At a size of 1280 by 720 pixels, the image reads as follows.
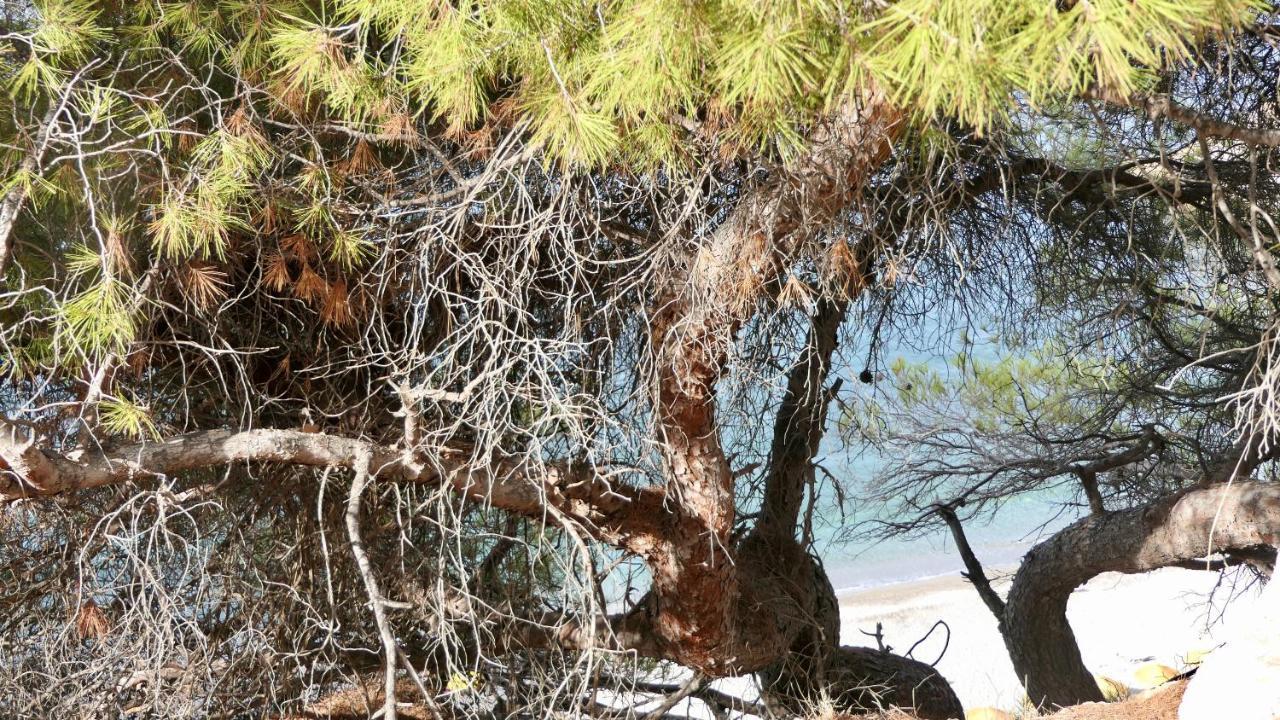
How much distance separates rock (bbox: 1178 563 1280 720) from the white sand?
5.41 meters

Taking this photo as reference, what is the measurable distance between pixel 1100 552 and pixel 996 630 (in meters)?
7.09

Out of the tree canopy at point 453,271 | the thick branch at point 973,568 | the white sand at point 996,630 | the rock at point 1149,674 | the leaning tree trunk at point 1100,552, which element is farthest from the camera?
the white sand at point 996,630

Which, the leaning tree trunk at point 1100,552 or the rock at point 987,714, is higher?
the leaning tree trunk at point 1100,552

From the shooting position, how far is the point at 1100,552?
4770 millimetres

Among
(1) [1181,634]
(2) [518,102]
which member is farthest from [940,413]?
(1) [1181,634]

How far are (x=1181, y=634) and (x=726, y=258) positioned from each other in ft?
31.8

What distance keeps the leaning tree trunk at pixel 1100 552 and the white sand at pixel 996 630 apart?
101 inches

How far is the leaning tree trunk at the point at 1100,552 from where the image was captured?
152 inches

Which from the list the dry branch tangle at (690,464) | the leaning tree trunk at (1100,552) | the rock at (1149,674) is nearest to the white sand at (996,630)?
the rock at (1149,674)

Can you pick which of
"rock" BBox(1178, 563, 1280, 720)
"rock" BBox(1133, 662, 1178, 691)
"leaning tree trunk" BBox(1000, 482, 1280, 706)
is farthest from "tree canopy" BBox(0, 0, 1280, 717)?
"rock" BBox(1133, 662, 1178, 691)

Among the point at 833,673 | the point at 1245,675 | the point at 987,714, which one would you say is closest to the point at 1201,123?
the point at 1245,675

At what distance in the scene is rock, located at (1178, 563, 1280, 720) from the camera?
2814mm

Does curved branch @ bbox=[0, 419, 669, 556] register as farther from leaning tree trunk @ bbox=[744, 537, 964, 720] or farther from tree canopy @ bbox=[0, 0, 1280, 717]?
leaning tree trunk @ bbox=[744, 537, 964, 720]

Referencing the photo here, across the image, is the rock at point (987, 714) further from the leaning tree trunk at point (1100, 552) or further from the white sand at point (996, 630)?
the white sand at point (996, 630)
